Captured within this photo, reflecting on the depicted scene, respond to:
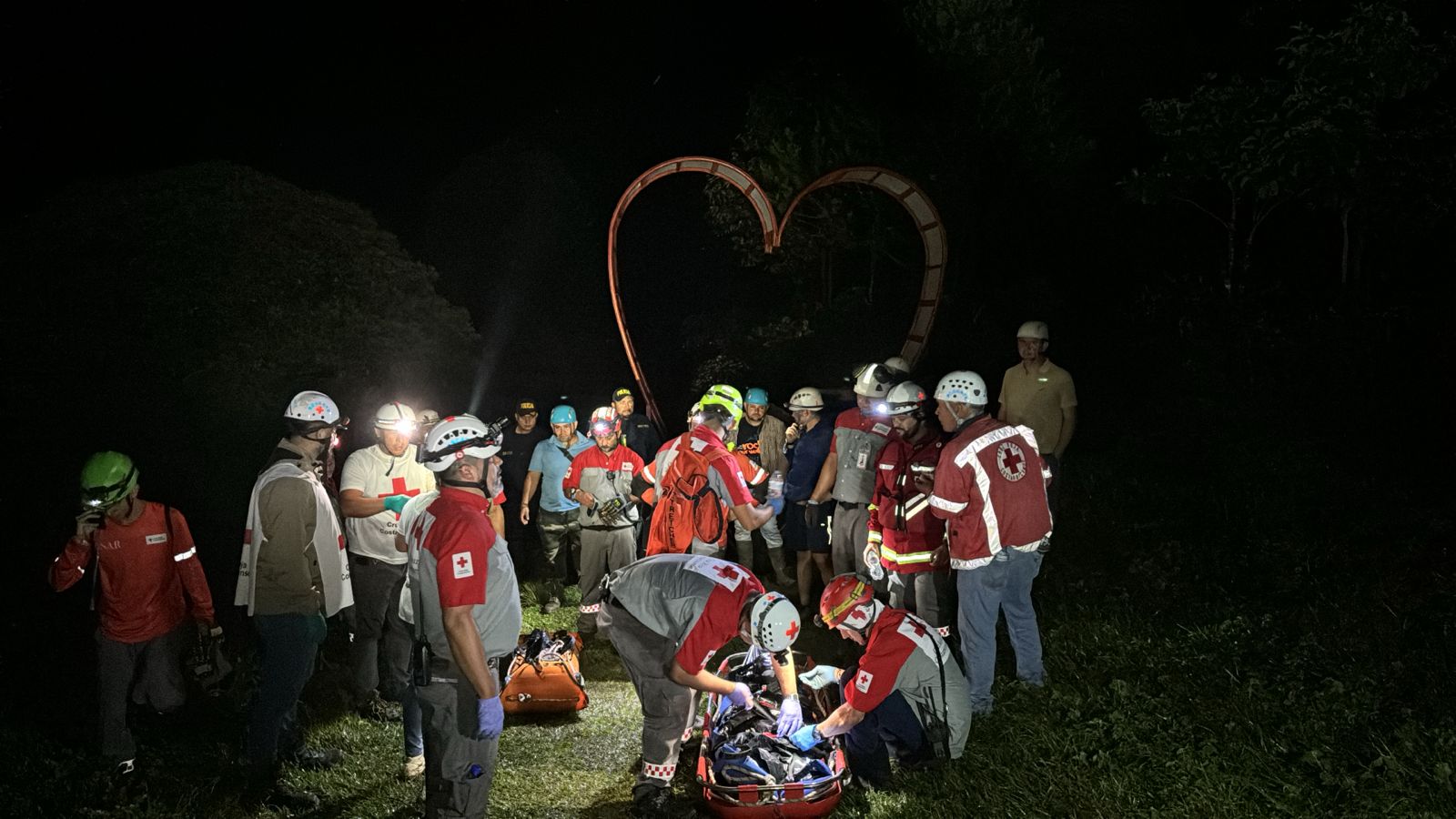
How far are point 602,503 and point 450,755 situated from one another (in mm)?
4399

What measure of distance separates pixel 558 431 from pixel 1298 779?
260 inches

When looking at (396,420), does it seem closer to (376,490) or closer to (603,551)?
(376,490)

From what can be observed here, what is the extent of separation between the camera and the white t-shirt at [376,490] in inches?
251

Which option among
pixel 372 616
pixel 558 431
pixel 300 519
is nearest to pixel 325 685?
pixel 372 616

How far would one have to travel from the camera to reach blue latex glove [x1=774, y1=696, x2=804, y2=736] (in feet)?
16.7

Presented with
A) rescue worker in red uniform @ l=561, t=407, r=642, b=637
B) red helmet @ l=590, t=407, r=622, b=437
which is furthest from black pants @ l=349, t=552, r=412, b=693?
red helmet @ l=590, t=407, r=622, b=437

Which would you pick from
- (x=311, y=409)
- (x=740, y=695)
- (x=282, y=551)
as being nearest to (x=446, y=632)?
(x=282, y=551)

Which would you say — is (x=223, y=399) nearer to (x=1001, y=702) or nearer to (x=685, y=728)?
(x=685, y=728)

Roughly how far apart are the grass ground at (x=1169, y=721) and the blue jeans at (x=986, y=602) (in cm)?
23

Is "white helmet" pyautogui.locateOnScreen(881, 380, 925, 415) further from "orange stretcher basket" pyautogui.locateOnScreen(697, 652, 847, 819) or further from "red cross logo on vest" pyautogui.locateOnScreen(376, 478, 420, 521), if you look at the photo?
"red cross logo on vest" pyautogui.locateOnScreen(376, 478, 420, 521)

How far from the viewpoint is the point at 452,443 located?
426 cm

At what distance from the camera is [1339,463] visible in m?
8.89

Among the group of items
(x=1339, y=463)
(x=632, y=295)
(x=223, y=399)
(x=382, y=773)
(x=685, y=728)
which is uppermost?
(x=632, y=295)

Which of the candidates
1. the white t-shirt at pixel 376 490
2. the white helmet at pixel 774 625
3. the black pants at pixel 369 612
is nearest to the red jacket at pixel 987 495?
the white helmet at pixel 774 625
